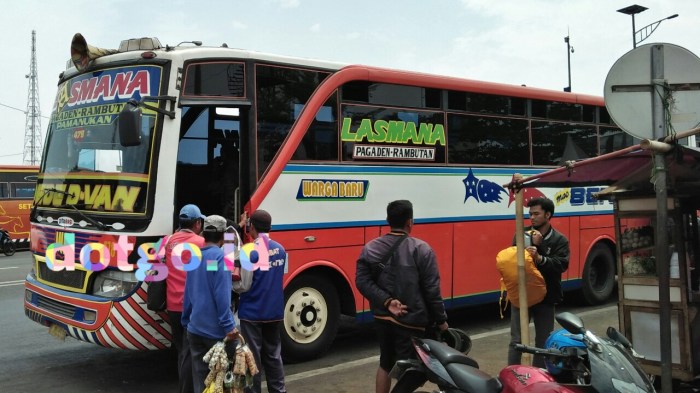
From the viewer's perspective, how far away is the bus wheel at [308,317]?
21.9ft

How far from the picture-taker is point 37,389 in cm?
580

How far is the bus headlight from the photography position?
565 cm

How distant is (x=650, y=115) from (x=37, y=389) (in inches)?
224

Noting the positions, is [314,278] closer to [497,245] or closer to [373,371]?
[373,371]

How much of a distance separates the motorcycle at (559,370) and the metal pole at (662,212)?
560 millimetres

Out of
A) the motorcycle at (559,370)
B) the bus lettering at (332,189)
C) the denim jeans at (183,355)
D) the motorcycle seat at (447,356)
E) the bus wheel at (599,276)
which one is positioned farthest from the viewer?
the bus wheel at (599,276)

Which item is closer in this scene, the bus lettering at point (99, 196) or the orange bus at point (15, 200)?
the bus lettering at point (99, 196)

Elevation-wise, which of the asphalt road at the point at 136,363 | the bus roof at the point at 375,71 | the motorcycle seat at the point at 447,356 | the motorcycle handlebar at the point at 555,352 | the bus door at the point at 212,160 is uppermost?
the bus roof at the point at 375,71

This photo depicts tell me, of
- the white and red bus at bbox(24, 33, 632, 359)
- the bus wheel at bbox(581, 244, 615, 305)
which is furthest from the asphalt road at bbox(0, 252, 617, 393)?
the bus wheel at bbox(581, 244, 615, 305)

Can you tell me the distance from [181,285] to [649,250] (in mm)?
4052

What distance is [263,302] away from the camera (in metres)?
4.93

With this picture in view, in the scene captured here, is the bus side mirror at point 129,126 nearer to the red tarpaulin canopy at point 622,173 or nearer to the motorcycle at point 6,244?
the red tarpaulin canopy at point 622,173

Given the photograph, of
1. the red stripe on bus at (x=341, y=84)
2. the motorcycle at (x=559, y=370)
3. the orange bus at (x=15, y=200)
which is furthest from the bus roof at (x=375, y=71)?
the orange bus at (x=15, y=200)

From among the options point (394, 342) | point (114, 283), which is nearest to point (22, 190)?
point (114, 283)
